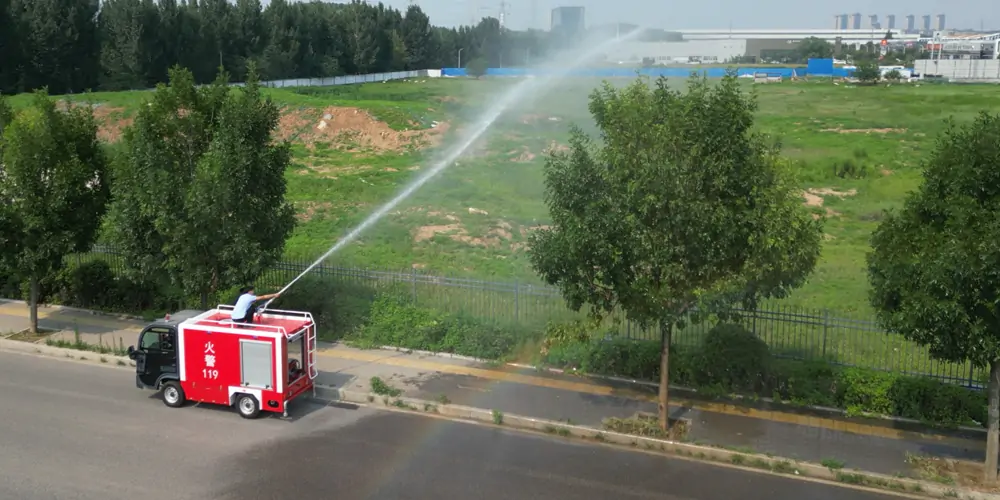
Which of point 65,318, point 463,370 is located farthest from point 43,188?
point 463,370

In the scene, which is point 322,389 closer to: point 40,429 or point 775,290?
point 40,429

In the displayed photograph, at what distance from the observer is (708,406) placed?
15.4 meters

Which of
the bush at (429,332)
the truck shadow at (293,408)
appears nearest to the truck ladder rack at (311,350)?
the truck shadow at (293,408)

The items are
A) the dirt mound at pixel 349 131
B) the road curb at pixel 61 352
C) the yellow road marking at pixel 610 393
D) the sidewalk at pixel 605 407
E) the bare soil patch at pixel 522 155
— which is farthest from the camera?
the dirt mound at pixel 349 131

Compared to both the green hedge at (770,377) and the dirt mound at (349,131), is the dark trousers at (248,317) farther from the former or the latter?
the dirt mound at (349,131)

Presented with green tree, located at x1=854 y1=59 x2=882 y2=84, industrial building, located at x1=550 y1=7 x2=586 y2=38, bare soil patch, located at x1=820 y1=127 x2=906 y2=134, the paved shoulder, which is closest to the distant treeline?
bare soil patch, located at x1=820 y1=127 x2=906 y2=134

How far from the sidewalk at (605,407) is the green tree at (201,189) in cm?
262

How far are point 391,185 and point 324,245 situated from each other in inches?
506

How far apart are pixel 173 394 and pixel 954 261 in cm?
1320

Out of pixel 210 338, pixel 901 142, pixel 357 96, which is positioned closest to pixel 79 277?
pixel 210 338

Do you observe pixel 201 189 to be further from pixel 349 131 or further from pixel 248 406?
pixel 349 131

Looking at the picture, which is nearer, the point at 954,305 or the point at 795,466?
the point at 954,305

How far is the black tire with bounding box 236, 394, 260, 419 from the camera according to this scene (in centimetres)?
1495

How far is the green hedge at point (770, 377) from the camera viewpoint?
47.4 ft
